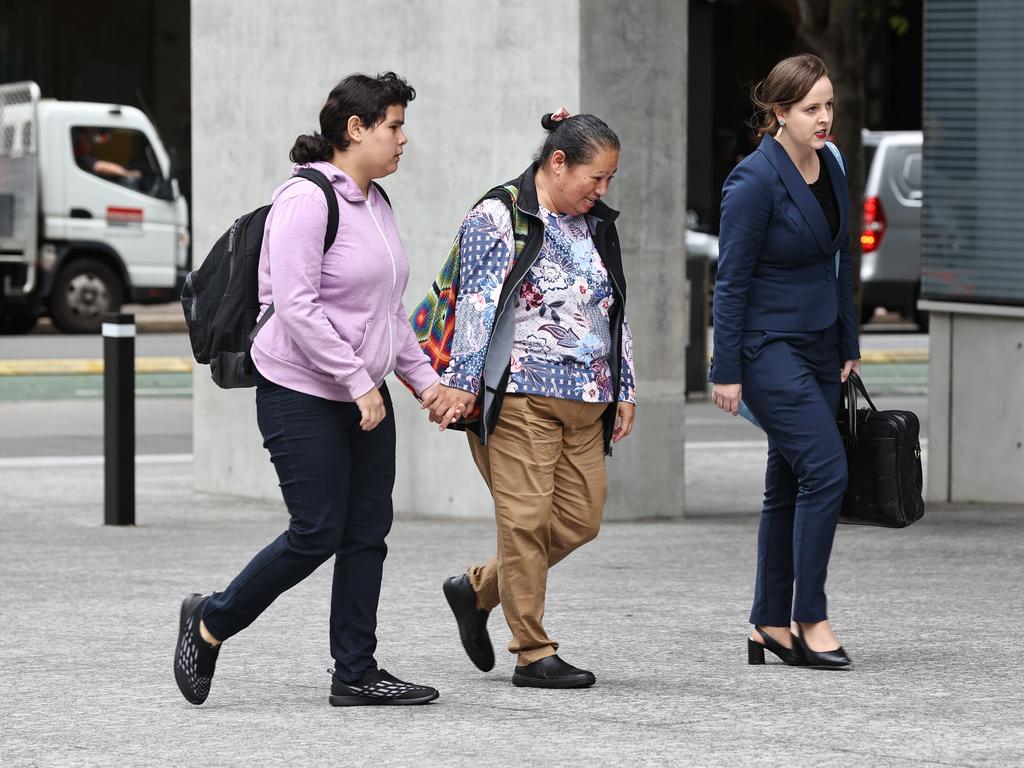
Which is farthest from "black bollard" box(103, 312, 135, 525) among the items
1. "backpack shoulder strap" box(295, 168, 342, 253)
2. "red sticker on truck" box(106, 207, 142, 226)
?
"red sticker on truck" box(106, 207, 142, 226)

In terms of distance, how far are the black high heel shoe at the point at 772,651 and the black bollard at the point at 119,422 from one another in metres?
4.16

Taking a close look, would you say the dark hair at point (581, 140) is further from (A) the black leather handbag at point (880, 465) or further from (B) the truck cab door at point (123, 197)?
(B) the truck cab door at point (123, 197)

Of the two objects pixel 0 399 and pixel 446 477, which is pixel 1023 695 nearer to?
pixel 446 477

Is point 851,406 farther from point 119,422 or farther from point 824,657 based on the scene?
point 119,422

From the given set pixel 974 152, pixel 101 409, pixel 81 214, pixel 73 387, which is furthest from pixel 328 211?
pixel 81 214

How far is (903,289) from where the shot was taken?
79.2 feet

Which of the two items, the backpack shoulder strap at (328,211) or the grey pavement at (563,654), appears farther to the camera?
the backpack shoulder strap at (328,211)

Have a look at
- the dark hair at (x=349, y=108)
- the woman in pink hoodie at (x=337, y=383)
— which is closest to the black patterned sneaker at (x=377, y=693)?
the woman in pink hoodie at (x=337, y=383)

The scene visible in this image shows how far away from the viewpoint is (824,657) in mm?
6254

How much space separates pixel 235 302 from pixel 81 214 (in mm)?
17552

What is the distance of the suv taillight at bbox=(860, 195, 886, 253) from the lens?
939 inches

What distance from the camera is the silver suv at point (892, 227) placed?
2392 cm

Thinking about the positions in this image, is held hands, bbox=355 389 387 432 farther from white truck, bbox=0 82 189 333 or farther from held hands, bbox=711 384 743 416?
white truck, bbox=0 82 189 333

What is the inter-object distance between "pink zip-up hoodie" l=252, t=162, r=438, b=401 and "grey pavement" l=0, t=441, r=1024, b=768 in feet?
3.05
